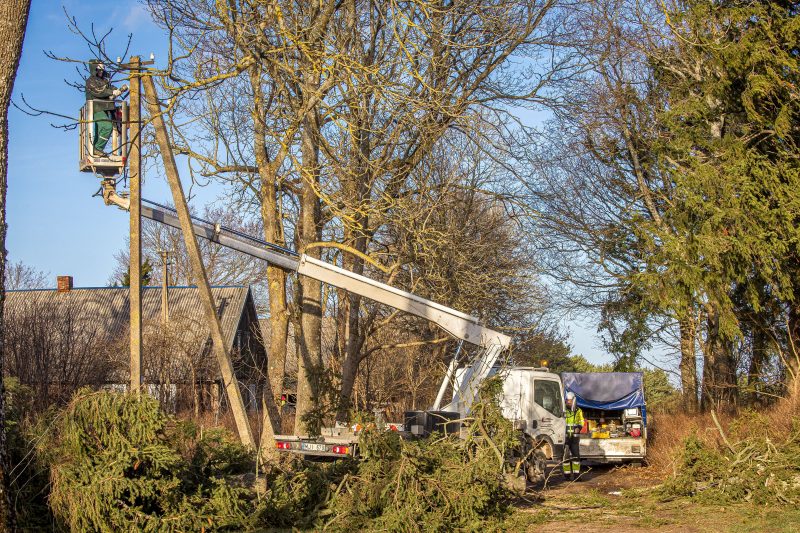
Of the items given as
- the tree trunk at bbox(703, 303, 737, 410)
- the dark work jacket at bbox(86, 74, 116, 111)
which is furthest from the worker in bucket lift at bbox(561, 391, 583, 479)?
the dark work jacket at bbox(86, 74, 116, 111)

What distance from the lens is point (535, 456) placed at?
18.2 metres

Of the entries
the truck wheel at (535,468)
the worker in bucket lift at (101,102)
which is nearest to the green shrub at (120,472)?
the worker in bucket lift at (101,102)

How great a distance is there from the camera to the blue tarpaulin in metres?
22.9

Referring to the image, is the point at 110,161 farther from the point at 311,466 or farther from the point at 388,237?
the point at 388,237

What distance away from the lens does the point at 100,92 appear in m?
11.7

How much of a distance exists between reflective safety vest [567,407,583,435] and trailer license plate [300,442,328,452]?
28.1 feet

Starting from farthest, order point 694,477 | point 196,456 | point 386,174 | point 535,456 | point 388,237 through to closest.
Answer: point 388,237 < point 386,174 < point 535,456 < point 694,477 < point 196,456

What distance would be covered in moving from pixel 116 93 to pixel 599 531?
8.79 metres

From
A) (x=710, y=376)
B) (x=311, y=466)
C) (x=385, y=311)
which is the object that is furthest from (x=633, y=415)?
(x=311, y=466)

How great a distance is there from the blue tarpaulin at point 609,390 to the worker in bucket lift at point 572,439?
0.54 metres

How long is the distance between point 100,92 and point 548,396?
12653 millimetres

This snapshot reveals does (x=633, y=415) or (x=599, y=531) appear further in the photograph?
(x=633, y=415)

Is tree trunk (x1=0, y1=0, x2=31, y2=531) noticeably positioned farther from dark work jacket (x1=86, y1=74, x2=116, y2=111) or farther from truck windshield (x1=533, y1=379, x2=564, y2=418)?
truck windshield (x1=533, y1=379, x2=564, y2=418)

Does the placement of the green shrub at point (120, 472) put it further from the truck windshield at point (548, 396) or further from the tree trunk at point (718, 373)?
the tree trunk at point (718, 373)
